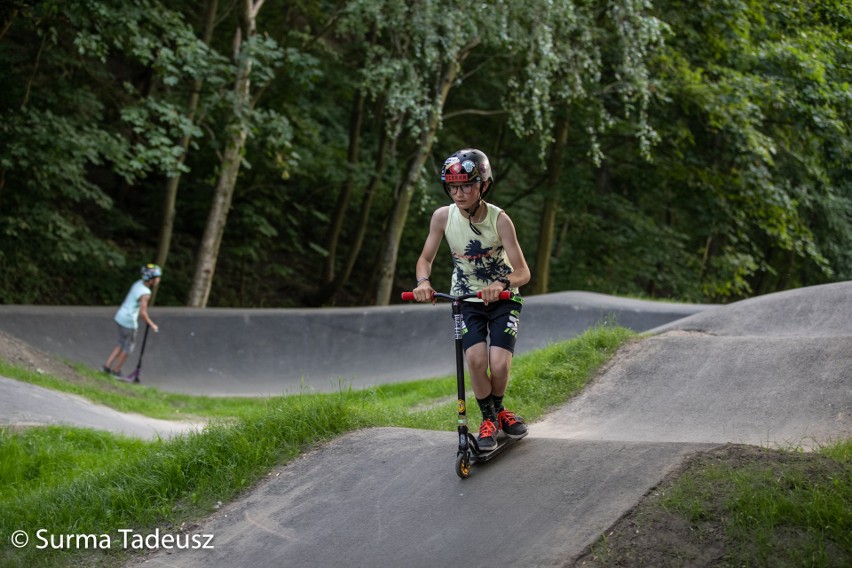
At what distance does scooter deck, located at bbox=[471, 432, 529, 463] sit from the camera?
215 inches

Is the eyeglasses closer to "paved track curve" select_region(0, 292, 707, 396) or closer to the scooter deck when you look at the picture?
the scooter deck

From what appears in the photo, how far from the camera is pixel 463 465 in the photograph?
5.30 metres

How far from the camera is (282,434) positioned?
6.43 metres

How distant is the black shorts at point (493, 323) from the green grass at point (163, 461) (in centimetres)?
153

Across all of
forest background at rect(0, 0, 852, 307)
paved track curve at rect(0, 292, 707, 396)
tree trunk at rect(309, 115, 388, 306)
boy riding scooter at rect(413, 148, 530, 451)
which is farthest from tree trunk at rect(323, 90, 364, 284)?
boy riding scooter at rect(413, 148, 530, 451)

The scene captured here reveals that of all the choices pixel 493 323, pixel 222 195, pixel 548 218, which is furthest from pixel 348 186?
pixel 493 323

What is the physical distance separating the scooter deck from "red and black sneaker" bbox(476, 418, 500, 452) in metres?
0.03

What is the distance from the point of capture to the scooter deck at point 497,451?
5.47 meters

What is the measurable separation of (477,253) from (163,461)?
2.58 m

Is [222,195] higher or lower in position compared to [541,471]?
higher

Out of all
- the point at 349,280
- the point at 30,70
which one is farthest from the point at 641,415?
the point at 349,280

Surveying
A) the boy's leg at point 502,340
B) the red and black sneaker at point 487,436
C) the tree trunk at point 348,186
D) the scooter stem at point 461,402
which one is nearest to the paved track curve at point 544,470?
the red and black sneaker at point 487,436

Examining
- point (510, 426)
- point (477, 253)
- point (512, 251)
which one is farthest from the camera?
point (510, 426)

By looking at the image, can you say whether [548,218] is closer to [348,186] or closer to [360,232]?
[360,232]
